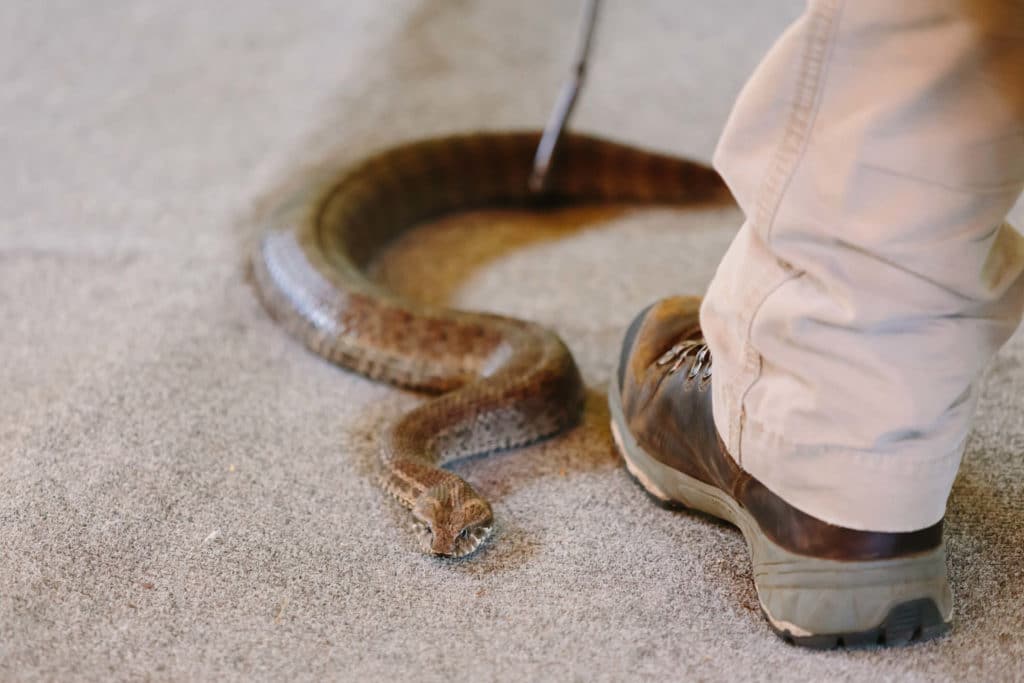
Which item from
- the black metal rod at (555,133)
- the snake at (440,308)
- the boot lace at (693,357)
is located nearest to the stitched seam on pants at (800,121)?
the boot lace at (693,357)

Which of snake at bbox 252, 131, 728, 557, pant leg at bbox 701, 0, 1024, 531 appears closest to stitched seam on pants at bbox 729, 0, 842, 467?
pant leg at bbox 701, 0, 1024, 531

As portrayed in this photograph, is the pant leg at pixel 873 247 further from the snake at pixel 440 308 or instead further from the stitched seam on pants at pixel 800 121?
the snake at pixel 440 308

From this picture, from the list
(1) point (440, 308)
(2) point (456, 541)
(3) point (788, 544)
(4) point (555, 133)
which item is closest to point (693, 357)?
(3) point (788, 544)

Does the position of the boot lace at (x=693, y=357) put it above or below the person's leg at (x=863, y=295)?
below

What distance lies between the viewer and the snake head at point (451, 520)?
1.41 meters

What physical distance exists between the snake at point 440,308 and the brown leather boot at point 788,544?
0.27 metres

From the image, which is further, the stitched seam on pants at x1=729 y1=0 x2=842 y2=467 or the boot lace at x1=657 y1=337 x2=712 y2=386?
Result: the boot lace at x1=657 y1=337 x2=712 y2=386

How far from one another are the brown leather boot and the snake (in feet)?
0.87

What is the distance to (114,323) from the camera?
1.97m

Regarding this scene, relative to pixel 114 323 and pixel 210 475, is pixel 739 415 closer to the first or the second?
pixel 210 475

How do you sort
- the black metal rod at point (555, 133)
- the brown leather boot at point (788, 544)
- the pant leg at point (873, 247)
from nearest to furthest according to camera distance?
the pant leg at point (873, 247), the brown leather boot at point (788, 544), the black metal rod at point (555, 133)

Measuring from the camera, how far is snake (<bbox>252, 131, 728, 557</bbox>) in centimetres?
160

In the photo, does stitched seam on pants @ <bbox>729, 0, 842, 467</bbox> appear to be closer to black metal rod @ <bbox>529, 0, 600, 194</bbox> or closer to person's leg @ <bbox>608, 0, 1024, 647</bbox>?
person's leg @ <bbox>608, 0, 1024, 647</bbox>

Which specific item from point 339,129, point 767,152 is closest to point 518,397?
point 767,152
